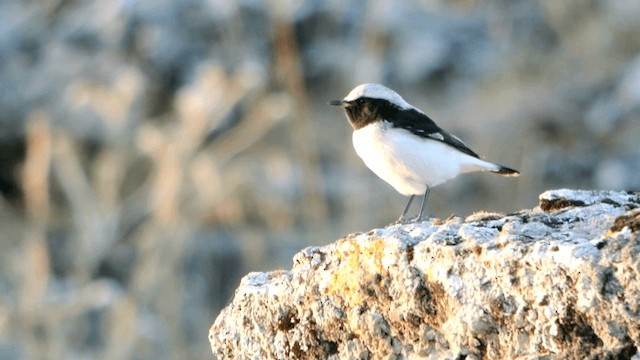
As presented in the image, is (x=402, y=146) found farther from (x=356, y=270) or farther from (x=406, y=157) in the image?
(x=356, y=270)

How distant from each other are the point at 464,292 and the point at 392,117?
2.45m

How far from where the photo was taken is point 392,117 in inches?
202

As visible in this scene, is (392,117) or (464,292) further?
(392,117)

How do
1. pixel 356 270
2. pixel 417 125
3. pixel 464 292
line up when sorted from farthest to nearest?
pixel 417 125
pixel 356 270
pixel 464 292

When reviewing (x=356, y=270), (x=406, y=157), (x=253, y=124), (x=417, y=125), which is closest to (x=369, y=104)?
(x=417, y=125)

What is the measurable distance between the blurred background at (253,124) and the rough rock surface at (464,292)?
688 centimetres

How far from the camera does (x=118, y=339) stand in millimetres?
9562

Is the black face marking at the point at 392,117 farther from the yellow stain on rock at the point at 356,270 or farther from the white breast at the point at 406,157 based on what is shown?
the yellow stain on rock at the point at 356,270

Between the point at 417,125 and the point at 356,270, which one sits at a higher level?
the point at 417,125

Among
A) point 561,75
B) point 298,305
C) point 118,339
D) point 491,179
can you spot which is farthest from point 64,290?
point 298,305

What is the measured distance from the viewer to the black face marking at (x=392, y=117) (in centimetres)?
509

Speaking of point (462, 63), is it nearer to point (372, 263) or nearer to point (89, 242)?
point (89, 242)

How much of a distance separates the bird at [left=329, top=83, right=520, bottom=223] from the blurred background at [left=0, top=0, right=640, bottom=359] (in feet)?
16.2

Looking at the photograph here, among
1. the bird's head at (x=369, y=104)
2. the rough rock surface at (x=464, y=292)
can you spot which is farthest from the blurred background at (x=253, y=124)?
the rough rock surface at (x=464, y=292)
